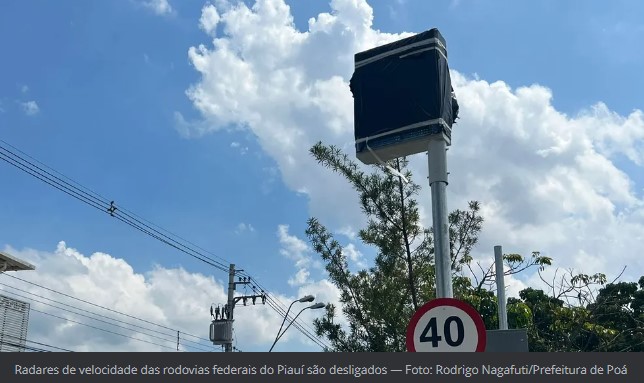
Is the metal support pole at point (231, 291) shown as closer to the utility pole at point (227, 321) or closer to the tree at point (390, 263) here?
the utility pole at point (227, 321)

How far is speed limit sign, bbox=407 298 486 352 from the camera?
14.3 feet

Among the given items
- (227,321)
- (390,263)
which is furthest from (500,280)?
(227,321)

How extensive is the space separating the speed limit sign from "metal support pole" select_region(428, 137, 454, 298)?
46 centimetres

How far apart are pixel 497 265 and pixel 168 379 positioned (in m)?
4.74

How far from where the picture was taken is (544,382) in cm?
427

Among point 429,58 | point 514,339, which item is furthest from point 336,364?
point 429,58

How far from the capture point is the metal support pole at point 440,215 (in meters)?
5.00

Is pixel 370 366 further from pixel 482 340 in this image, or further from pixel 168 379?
pixel 168 379

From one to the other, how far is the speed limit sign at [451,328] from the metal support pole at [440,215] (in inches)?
18.3
